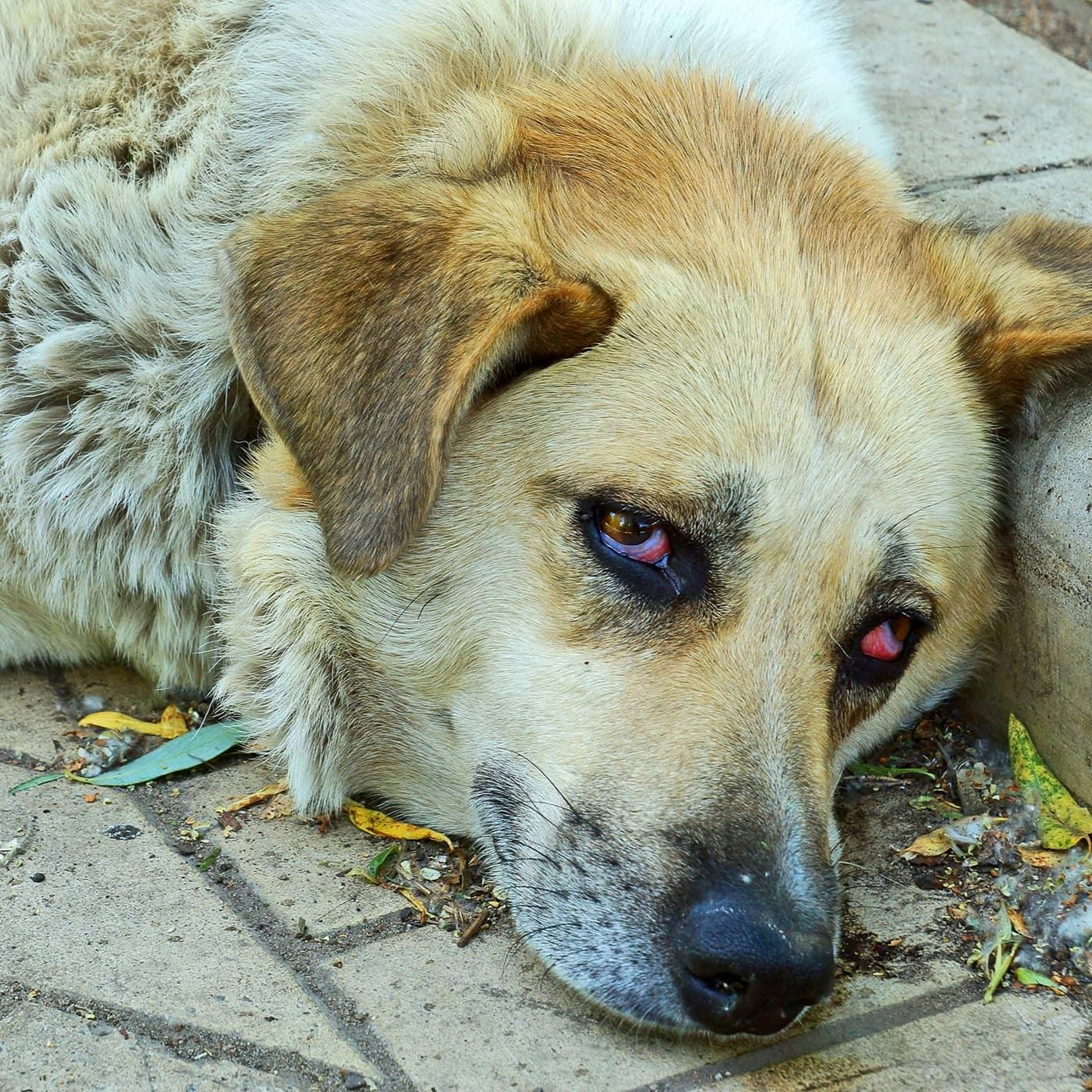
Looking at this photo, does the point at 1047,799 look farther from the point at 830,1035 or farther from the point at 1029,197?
the point at 1029,197

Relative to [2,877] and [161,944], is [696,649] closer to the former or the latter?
[161,944]

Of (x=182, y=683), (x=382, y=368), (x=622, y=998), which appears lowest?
(x=182, y=683)

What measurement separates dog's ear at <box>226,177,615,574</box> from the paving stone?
1.16 metres

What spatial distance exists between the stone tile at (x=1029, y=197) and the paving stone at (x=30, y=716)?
301cm

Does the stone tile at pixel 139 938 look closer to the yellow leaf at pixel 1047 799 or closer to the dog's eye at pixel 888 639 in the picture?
the dog's eye at pixel 888 639

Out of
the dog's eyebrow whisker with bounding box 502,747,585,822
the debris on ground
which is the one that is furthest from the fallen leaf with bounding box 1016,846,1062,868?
the dog's eyebrow whisker with bounding box 502,747,585,822

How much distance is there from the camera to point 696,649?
2.71 metres

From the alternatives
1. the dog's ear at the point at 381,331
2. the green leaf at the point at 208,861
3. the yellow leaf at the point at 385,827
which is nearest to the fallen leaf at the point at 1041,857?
the yellow leaf at the point at 385,827

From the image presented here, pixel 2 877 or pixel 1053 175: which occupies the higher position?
pixel 1053 175

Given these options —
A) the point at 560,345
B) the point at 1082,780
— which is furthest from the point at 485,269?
the point at 1082,780

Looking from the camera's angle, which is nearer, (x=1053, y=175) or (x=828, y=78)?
(x=828, y=78)

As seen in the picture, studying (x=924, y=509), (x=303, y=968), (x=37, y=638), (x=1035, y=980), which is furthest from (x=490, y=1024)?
(x=37, y=638)

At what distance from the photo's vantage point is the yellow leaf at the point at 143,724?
137 inches

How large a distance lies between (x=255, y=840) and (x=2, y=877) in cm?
53
